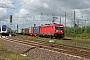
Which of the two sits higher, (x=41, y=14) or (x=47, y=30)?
(x=41, y=14)

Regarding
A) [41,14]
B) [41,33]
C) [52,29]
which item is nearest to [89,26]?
[41,14]

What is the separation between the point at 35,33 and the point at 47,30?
1388cm

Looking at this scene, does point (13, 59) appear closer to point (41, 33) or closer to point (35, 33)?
point (41, 33)

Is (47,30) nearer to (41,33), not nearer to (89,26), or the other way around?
(41,33)

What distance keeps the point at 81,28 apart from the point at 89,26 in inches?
141

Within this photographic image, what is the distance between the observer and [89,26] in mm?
78625

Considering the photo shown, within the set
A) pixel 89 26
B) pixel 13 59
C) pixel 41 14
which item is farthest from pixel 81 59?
pixel 89 26

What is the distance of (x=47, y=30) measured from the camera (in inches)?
1710

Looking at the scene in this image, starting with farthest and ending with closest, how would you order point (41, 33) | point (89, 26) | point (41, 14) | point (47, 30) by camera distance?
point (89, 26) < point (41, 14) < point (41, 33) < point (47, 30)

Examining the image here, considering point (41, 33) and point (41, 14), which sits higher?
point (41, 14)

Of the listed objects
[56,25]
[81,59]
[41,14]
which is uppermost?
[41,14]

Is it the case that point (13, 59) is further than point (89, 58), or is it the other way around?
point (89, 58)

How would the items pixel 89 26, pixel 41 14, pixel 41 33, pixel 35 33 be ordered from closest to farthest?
pixel 41 33 < pixel 35 33 < pixel 41 14 < pixel 89 26

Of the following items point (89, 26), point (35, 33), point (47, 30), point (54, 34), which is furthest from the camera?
point (89, 26)
